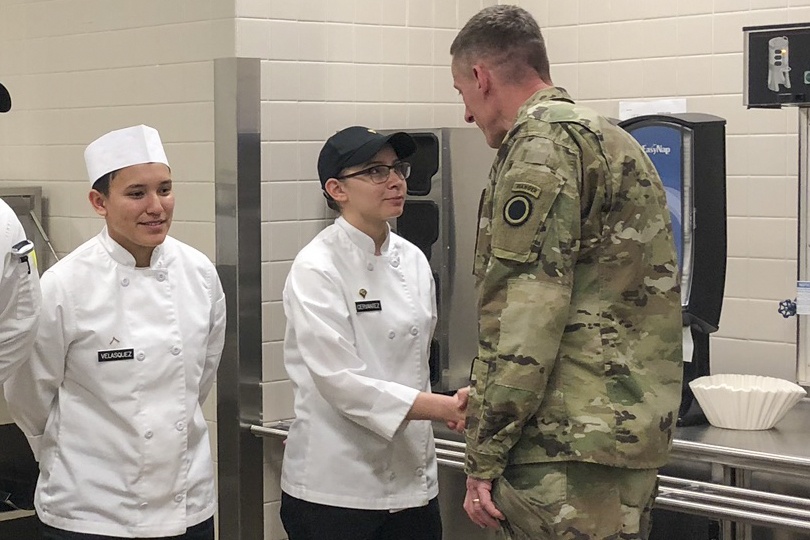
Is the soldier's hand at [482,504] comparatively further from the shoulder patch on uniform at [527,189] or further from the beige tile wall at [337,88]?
the beige tile wall at [337,88]

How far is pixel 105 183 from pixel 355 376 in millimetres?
728

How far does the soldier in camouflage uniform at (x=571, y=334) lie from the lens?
212 centimetres

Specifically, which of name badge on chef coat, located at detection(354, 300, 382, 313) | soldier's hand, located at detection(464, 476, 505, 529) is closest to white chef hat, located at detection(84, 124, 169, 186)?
name badge on chef coat, located at detection(354, 300, 382, 313)

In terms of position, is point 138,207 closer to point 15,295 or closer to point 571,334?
point 15,295

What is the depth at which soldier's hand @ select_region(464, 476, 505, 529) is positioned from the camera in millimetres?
Answer: 2230

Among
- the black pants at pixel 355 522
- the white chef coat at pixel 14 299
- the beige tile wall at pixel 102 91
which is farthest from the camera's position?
the beige tile wall at pixel 102 91

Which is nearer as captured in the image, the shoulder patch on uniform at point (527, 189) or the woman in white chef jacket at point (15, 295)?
the shoulder patch on uniform at point (527, 189)

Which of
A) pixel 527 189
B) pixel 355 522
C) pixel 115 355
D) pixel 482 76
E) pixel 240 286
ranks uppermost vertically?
pixel 482 76

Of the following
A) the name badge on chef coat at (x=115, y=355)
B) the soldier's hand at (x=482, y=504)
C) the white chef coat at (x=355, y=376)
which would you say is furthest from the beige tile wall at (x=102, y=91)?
the soldier's hand at (x=482, y=504)

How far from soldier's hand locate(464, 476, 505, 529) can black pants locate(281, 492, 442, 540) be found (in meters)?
0.62

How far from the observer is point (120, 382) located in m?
2.60

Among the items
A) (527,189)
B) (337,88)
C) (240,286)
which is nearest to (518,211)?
(527,189)

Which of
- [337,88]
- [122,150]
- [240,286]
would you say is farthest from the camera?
[337,88]

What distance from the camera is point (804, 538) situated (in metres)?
2.93
